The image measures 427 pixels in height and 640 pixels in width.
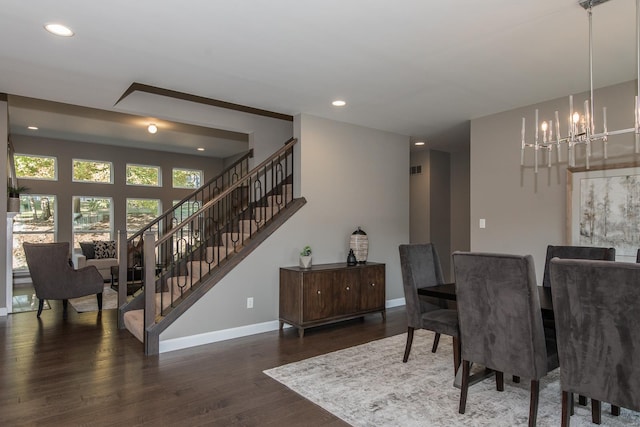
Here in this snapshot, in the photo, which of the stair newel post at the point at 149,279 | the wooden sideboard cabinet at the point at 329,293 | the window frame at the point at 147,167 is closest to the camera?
the stair newel post at the point at 149,279

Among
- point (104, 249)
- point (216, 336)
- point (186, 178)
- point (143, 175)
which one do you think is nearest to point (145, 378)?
point (216, 336)

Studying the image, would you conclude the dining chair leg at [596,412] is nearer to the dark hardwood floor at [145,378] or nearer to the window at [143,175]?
the dark hardwood floor at [145,378]

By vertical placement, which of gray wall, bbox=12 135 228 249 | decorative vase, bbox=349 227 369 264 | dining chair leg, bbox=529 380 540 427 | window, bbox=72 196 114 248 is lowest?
dining chair leg, bbox=529 380 540 427

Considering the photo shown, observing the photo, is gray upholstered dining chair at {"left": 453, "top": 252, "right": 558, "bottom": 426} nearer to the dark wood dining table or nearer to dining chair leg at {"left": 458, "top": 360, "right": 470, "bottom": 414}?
dining chair leg at {"left": 458, "top": 360, "right": 470, "bottom": 414}

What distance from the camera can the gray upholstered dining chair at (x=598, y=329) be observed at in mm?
1848

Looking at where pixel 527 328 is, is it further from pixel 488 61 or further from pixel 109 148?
pixel 109 148

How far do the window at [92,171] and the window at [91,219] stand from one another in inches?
16.3

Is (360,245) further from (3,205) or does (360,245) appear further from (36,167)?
(36,167)

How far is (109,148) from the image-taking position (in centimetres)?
888

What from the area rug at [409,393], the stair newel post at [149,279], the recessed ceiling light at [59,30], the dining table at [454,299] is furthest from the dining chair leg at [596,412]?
the recessed ceiling light at [59,30]

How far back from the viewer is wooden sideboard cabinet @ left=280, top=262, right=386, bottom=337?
4391 mm

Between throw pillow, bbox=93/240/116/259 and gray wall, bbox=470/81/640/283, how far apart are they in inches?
288

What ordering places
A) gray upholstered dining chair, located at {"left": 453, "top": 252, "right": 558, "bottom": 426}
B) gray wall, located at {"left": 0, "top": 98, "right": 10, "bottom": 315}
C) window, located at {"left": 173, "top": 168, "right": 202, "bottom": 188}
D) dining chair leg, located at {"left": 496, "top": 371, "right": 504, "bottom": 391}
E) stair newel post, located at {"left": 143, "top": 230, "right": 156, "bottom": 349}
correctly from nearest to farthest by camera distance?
1. gray upholstered dining chair, located at {"left": 453, "top": 252, "right": 558, "bottom": 426}
2. dining chair leg, located at {"left": 496, "top": 371, "right": 504, "bottom": 391}
3. stair newel post, located at {"left": 143, "top": 230, "right": 156, "bottom": 349}
4. gray wall, located at {"left": 0, "top": 98, "right": 10, "bottom": 315}
5. window, located at {"left": 173, "top": 168, "right": 202, "bottom": 188}

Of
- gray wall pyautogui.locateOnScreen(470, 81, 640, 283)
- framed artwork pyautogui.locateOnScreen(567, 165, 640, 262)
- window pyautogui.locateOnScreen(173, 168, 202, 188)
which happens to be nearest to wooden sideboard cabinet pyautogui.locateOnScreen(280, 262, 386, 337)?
gray wall pyautogui.locateOnScreen(470, 81, 640, 283)
